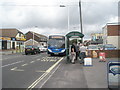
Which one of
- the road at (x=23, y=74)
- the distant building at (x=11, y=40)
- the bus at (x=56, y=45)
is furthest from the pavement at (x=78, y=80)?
the distant building at (x=11, y=40)

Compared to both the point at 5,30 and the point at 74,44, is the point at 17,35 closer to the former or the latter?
the point at 5,30

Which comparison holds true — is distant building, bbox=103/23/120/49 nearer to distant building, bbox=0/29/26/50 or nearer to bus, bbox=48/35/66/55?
bus, bbox=48/35/66/55

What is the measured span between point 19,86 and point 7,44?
47572 millimetres

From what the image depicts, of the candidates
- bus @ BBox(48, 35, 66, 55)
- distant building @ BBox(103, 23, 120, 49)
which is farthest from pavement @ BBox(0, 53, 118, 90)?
distant building @ BBox(103, 23, 120, 49)

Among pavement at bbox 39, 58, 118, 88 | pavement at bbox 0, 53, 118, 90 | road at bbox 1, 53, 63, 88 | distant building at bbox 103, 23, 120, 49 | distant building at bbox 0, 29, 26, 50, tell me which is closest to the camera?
pavement at bbox 39, 58, 118, 88

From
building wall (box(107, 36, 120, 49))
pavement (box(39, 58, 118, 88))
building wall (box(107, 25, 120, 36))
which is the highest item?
building wall (box(107, 25, 120, 36))

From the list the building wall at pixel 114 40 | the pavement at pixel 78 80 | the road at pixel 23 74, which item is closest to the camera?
the pavement at pixel 78 80

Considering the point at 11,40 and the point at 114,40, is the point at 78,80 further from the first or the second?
the point at 11,40

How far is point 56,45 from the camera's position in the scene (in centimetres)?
2677

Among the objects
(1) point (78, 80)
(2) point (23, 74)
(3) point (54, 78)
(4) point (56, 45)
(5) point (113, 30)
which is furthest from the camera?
(5) point (113, 30)

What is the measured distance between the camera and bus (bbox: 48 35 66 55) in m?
26.5

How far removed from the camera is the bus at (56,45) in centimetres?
2648

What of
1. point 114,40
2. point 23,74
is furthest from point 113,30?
point 23,74

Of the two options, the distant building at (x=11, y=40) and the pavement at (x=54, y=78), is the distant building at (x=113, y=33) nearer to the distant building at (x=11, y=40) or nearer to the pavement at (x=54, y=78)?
the distant building at (x=11, y=40)
